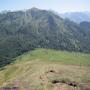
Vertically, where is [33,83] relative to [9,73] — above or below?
above

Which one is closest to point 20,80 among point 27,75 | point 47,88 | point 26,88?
point 27,75

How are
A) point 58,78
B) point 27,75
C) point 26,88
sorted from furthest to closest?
point 27,75, point 58,78, point 26,88

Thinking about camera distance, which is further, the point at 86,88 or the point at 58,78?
the point at 58,78

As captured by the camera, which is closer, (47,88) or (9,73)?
(47,88)

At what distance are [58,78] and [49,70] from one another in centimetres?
2041

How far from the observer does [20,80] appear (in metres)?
139

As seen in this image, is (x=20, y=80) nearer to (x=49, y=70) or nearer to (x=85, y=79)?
(x=49, y=70)

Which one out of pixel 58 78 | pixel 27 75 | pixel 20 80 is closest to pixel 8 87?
pixel 20 80

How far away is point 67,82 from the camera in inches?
4929

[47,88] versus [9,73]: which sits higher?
[47,88]

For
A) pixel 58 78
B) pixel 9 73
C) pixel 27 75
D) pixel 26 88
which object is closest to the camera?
pixel 26 88

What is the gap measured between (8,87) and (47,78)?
24.0 meters

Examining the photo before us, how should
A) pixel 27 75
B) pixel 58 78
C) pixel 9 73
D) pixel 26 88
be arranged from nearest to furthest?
pixel 26 88, pixel 58 78, pixel 27 75, pixel 9 73

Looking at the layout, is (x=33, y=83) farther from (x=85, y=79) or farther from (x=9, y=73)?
(x=9, y=73)
